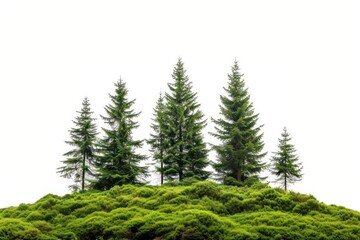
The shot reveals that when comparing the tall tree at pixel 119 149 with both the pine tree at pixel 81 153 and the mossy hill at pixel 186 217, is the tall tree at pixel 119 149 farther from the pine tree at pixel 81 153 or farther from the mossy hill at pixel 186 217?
the mossy hill at pixel 186 217

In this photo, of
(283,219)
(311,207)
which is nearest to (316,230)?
(283,219)

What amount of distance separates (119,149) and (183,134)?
578 cm

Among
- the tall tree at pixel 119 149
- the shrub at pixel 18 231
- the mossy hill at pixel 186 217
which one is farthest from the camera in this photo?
the tall tree at pixel 119 149

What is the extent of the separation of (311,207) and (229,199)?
4.25m

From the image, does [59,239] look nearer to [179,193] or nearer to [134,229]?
[134,229]

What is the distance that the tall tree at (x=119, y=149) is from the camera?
28422 mm

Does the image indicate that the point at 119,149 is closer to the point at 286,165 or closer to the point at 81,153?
the point at 81,153

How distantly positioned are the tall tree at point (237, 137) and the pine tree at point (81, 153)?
10.9m

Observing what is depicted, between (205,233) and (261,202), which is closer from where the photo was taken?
(205,233)

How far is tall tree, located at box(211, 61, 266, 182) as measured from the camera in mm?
29109

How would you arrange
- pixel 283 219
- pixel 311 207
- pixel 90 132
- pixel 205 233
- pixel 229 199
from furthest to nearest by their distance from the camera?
pixel 90 132, pixel 229 199, pixel 311 207, pixel 283 219, pixel 205 233

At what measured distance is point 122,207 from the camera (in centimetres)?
1897

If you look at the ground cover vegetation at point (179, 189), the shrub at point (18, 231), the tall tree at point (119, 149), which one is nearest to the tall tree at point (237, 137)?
the ground cover vegetation at point (179, 189)

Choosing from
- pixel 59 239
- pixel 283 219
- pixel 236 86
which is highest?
pixel 236 86
